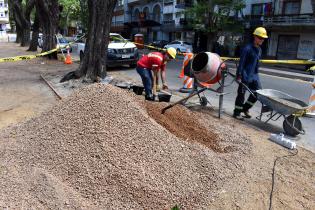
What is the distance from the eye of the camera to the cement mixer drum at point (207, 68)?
22.2ft

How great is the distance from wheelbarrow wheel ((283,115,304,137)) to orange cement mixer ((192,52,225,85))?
5.33 feet

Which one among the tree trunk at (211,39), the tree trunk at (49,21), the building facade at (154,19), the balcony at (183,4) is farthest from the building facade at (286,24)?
the tree trunk at (49,21)

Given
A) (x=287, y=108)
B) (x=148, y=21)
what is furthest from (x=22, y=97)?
(x=148, y=21)

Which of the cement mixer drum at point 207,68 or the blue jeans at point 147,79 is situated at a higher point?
the cement mixer drum at point 207,68

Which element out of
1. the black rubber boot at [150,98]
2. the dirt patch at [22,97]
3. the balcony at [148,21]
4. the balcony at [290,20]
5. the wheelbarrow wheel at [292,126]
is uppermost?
the balcony at [148,21]

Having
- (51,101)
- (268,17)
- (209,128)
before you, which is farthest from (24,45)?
(209,128)

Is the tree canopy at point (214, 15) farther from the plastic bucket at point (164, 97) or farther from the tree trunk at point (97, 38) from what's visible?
the plastic bucket at point (164, 97)

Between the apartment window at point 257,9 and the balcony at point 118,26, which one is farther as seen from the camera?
the balcony at point 118,26

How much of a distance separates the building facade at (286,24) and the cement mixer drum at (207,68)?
858 inches

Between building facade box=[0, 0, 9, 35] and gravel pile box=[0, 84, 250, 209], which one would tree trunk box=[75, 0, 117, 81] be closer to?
gravel pile box=[0, 84, 250, 209]

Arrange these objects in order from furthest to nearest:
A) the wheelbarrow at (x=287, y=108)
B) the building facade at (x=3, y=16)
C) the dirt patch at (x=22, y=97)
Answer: the building facade at (x=3, y=16) < the dirt patch at (x=22, y=97) < the wheelbarrow at (x=287, y=108)

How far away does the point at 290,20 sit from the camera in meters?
27.5

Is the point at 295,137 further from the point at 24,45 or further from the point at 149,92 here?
the point at 24,45

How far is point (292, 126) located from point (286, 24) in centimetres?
2457
